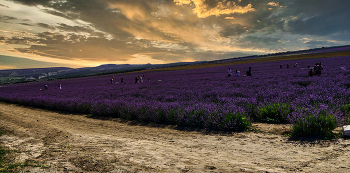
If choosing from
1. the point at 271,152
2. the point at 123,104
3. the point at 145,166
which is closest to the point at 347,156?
the point at 271,152

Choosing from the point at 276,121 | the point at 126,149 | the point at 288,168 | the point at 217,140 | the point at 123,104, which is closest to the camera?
the point at 288,168

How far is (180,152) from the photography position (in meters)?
3.43

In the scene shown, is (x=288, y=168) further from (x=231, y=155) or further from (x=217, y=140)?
(x=217, y=140)

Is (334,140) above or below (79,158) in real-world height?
above

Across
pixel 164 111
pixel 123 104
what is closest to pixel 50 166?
pixel 164 111

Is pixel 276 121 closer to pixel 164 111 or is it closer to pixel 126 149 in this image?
pixel 164 111

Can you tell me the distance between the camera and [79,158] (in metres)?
3.35

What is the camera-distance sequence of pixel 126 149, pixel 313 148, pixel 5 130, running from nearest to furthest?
pixel 313 148 < pixel 126 149 < pixel 5 130

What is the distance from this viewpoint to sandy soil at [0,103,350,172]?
2670 millimetres

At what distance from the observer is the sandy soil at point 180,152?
2.67 m

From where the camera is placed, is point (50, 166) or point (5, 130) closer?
point (50, 166)

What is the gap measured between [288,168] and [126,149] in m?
3.03

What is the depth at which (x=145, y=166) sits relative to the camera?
2.86 m

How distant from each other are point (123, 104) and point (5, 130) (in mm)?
4287
